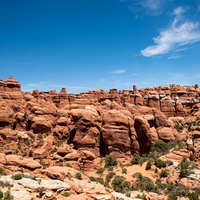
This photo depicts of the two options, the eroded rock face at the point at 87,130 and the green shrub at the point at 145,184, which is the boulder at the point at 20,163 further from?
the green shrub at the point at 145,184

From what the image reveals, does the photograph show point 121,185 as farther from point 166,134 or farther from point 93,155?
point 166,134

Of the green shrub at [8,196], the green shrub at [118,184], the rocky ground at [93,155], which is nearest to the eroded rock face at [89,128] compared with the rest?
the rocky ground at [93,155]

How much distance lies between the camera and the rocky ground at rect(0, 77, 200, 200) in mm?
15281

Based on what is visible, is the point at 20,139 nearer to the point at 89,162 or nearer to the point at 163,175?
the point at 89,162

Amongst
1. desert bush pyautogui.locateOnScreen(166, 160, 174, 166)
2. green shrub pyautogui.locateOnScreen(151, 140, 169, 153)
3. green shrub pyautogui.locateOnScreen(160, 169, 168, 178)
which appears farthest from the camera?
green shrub pyautogui.locateOnScreen(151, 140, 169, 153)

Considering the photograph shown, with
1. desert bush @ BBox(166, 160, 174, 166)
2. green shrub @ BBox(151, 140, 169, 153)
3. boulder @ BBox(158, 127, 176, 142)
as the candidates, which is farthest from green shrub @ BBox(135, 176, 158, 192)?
boulder @ BBox(158, 127, 176, 142)

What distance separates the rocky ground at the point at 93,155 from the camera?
1528 centimetres

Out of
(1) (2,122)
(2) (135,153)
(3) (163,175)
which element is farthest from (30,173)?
(1) (2,122)

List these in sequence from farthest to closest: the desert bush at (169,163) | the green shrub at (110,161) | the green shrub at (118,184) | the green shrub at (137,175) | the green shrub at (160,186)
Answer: the green shrub at (110,161), the desert bush at (169,163), the green shrub at (137,175), the green shrub at (160,186), the green shrub at (118,184)

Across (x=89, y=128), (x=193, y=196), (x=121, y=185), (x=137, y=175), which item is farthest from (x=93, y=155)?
(x=193, y=196)

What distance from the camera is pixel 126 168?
28.2 metres

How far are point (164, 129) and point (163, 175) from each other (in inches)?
703

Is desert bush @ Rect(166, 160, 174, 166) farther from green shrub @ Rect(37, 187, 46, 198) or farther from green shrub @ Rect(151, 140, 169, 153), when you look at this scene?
green shrub @ Rect(37, 187, 46, 198)

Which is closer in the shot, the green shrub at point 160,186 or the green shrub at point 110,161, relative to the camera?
the green shrub at point 160,186
